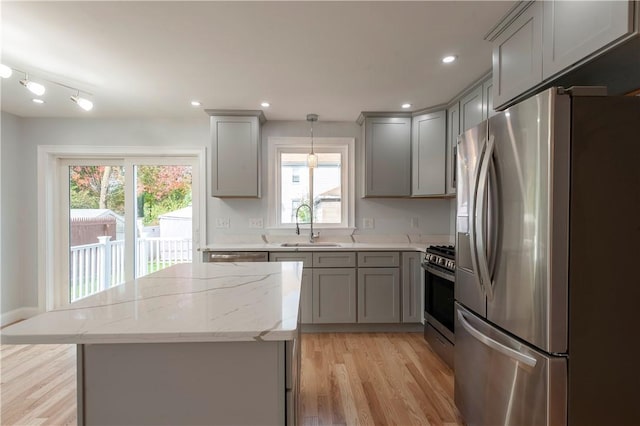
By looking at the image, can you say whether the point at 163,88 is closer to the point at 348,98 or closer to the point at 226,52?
the point at 226,52

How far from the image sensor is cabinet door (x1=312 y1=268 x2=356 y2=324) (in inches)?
122

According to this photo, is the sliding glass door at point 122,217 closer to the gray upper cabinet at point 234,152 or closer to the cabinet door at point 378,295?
the gray upper cabinet at point 234,152

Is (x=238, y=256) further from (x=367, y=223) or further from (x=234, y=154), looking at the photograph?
(x=367, y=223)

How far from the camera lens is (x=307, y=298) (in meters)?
3.11

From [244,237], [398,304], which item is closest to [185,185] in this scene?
[244,237]

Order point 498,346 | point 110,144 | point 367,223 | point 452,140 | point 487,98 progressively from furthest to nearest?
point 367,223 < point 110,144 < point 452,140 < point 487,98 < point 498,346

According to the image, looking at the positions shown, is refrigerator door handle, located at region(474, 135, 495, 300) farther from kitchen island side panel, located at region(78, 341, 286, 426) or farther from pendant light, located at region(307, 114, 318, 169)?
pendant light, located at region(307, 114, 318, 169)

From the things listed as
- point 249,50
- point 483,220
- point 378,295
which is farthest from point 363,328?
point 249,50

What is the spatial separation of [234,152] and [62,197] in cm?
235

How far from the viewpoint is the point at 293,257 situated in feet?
10.2

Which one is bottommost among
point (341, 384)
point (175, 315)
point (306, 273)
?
point (341, 384)

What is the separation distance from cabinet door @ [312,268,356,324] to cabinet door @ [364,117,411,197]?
1045mm

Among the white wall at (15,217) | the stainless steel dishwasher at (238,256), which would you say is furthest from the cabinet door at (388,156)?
the white wall at (15,217)

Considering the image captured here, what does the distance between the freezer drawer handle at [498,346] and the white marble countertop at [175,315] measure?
986mm
